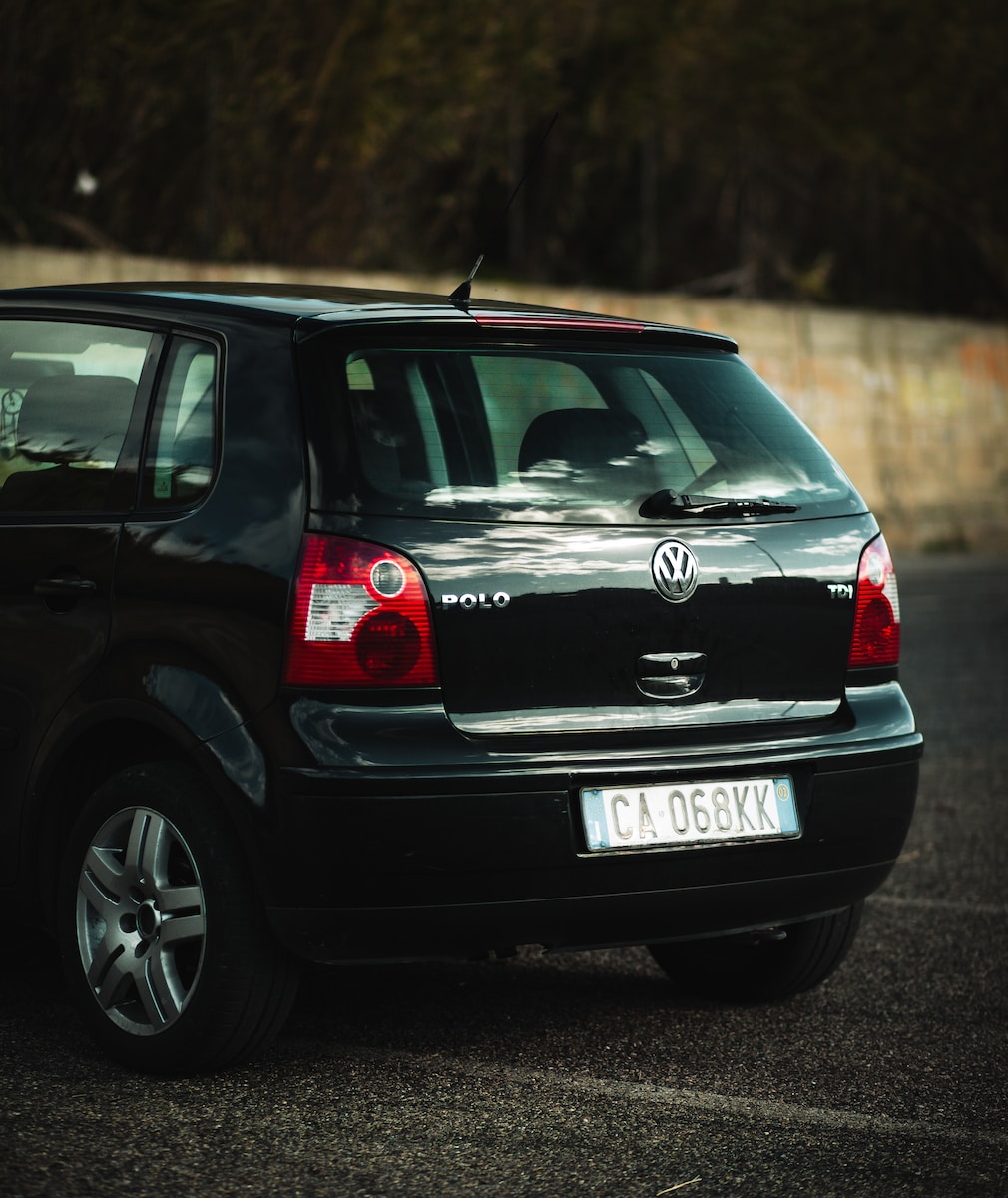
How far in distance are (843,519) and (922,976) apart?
137cm

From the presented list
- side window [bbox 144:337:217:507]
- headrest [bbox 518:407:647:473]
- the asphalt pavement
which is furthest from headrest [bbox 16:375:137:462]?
the asphalt pavement

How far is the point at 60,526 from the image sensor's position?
441 centimetres

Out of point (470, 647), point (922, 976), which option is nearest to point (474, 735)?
point (470, 647)

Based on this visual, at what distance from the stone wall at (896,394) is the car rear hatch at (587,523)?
15.4 meters

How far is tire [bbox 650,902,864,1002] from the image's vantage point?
4828mm

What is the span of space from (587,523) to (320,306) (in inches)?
30.9

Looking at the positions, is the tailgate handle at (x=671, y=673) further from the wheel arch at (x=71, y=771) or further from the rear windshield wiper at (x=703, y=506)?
the wheel arch at (x=71, y=771)

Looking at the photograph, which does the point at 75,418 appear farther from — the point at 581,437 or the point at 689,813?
the point at 689,813

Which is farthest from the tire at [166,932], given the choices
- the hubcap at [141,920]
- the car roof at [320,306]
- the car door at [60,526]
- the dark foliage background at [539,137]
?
the dark foliage background at [539,137]

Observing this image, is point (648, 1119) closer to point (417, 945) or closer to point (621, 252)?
point (417, 945)

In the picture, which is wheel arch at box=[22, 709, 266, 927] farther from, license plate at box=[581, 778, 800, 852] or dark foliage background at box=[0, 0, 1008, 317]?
dark foliage background at box=[0, 0, 1008, 317]

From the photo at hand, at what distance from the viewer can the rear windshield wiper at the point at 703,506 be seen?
13.8 feet

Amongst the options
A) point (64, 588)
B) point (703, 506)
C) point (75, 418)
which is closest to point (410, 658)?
point (703, 506)

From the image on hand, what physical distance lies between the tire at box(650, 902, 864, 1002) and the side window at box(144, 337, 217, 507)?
64.2 inches
